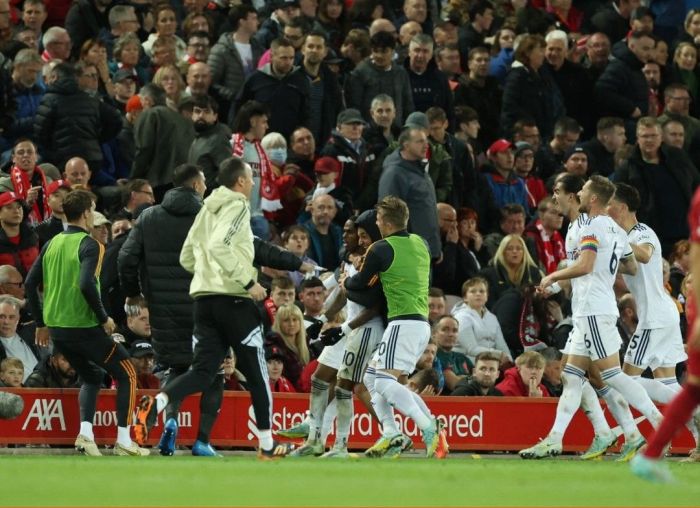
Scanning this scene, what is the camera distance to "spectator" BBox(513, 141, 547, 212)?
19.8 m

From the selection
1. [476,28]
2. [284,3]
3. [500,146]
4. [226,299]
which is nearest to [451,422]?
[226,299]

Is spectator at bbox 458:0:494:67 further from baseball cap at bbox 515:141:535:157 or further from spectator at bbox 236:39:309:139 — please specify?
spectator at bbox 236:39:309:139

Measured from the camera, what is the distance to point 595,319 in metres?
12.9

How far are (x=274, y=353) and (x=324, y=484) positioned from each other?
5.50 meters

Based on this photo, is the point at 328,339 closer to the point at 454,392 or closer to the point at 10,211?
the point at 454,392

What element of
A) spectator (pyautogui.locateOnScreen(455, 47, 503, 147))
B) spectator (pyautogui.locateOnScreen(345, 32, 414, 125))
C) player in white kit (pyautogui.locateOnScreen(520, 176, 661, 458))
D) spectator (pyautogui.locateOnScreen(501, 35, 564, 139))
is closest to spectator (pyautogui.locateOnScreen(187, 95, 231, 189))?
spectator (pyautogui.locateOnScreen(345, 32, 414, 125))

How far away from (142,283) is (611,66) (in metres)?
10.3

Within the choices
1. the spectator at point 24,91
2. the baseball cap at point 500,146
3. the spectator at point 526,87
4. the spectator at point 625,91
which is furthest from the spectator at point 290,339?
the spectator at point 625,91

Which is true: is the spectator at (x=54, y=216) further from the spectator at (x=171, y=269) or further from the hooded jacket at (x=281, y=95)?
the hooded jacket at (x=281, y=95)

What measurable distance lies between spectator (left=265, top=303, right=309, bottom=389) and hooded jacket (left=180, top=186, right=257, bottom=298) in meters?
2.91

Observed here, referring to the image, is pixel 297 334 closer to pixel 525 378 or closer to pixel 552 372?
pixel 525 378

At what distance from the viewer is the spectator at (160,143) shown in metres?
17.6

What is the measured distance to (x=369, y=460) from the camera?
12.2 m

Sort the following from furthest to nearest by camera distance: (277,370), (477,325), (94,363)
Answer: (477,325)
(277,370)
(94,363)
